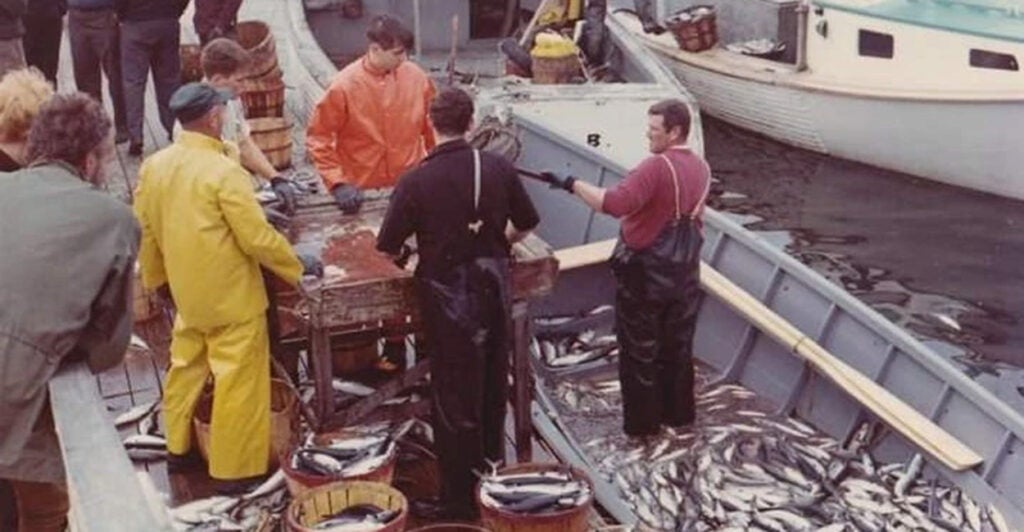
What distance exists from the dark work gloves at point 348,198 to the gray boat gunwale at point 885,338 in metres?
1.77

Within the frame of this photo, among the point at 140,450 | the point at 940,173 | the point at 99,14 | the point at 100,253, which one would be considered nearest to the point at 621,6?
the point at 940,173

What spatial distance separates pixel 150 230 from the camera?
593cm

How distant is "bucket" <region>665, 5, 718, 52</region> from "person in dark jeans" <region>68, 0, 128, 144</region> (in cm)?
1153

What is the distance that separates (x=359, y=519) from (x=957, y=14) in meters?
14.7

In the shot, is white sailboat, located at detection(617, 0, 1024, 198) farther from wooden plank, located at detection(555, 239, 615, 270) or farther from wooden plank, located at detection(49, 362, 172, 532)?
wooden plank, located at detection(49, 362, 172, 532)

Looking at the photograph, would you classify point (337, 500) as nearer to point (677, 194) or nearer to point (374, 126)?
point (677, 194)

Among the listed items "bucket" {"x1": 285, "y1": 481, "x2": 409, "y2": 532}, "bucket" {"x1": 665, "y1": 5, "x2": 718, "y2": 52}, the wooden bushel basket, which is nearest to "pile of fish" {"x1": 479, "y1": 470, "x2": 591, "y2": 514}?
→ "bucket" {"x1": 285, "y1": 481, "x2": 409, "y2": 532}

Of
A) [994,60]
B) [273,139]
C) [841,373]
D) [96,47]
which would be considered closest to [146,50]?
[96,47]

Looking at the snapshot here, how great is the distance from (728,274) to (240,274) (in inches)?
185

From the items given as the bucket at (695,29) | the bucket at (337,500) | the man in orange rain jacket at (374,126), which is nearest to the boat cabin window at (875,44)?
the bucket at (695,29)

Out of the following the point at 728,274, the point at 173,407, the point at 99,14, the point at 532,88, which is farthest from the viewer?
the point at 532,88

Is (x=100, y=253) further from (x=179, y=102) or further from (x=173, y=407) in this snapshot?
(x=173, y=407)

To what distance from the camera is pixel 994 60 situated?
1675 cm

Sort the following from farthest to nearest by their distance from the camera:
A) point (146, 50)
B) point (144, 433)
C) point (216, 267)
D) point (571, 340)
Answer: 1. point (146, 50)
2. point (571, 340)
3. point (144, 433)
4. point (216, 267)
